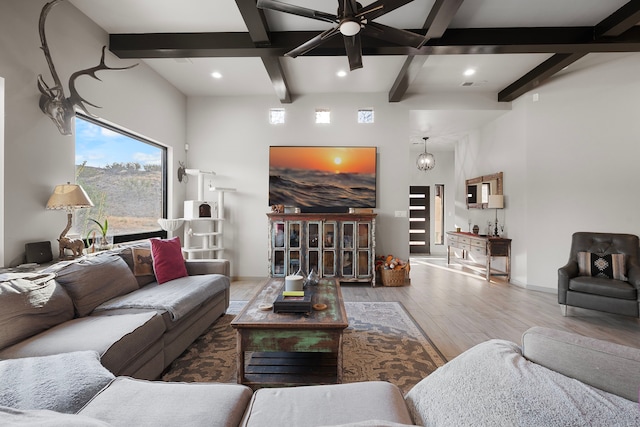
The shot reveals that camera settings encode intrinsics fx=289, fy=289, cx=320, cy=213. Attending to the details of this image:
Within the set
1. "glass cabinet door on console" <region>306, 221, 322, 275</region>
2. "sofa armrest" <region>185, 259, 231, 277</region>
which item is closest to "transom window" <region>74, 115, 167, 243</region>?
"sofa armrest" <region>185, 259, 231, 277</region>

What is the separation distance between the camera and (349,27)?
2.20m

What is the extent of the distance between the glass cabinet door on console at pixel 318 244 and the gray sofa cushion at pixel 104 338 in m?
2.60

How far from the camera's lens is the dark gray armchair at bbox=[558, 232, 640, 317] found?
9.84 feet

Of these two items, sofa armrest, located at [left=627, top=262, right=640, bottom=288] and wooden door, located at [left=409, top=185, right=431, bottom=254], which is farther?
wooden door, located at [left=409, top=185, right=431, bottom=254]

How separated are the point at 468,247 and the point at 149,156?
19.0 ft

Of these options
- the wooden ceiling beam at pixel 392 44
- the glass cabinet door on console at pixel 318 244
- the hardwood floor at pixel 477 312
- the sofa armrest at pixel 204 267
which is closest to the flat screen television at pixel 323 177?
the glass cabinet door on console at pixel 318 244

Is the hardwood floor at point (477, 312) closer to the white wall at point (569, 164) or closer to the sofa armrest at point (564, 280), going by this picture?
the sofa armrest at point (564, 280)

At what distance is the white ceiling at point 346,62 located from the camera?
2847 mm

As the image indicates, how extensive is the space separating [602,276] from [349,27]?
3.90m

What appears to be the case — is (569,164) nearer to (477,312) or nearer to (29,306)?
(477,312)

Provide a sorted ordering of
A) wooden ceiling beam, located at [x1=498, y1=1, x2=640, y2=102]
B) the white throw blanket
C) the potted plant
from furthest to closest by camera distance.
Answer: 1. the potted plant
2. wooden ceiling beam, located at [x1=498, y1=1, x2=640, y2=102]
3. the white throw blanket

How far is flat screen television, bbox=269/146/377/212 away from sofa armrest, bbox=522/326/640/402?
12.4ft

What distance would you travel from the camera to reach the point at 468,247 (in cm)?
568

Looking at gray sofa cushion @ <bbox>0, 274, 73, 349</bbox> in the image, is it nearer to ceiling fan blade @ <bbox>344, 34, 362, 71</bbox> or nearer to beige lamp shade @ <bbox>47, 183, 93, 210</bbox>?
beige lamp shade @ <bbox>47, 183, 93, 210</bbox>
